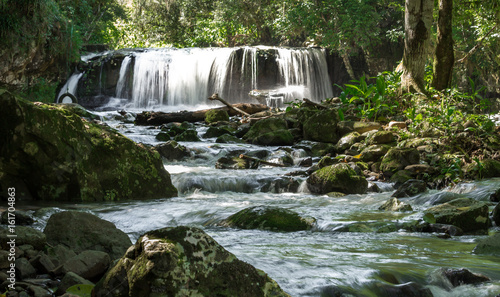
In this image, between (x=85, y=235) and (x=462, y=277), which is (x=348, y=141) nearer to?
(x=462, y=277)

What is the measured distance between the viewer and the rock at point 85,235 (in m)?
3.17

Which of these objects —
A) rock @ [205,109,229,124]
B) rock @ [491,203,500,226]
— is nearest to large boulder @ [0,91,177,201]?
rock @ [491,203,500,226]

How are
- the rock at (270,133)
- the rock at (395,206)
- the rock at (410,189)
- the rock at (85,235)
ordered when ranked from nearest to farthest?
the rock at (85,235), the rock at (395,206), the rock at (410,189), the rock at (270,133)

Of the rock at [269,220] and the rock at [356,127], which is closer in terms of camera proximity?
the rock at [269,220]

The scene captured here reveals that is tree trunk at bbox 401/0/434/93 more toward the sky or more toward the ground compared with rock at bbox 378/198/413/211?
more toward the sky

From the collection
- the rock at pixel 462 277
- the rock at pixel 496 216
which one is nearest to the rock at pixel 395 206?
the rock at pixel 496 216

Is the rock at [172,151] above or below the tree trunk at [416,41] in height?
below

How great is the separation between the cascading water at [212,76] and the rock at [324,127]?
35.4 feet

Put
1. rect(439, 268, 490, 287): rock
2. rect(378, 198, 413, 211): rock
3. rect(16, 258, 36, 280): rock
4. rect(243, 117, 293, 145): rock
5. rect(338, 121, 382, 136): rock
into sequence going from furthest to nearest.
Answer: rect(243, 117, 293, 145): rock, rect(338, 121, 382, 136): rock, rect(378, 198, 413, 211): rock, rect(439, 268, 490, 287): rock, rect(16, 258, 36, 280): rock

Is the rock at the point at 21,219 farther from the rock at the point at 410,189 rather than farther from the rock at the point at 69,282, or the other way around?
the rock at the point at 410,189

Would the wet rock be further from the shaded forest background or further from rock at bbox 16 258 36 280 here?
the shaded forest background

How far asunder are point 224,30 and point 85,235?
27.6 metres

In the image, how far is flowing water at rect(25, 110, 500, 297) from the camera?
2.86 meters

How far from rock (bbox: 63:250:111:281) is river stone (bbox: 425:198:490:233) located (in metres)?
3.29
